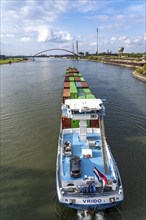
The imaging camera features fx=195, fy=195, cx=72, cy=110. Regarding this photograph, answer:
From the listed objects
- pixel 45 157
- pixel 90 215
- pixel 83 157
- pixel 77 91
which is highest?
pixel 77 91

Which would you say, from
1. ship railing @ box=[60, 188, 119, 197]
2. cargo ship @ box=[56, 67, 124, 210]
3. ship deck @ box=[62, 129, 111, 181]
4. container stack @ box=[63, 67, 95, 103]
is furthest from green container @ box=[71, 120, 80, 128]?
ship railing @ box=[60, 188, 119, 197]

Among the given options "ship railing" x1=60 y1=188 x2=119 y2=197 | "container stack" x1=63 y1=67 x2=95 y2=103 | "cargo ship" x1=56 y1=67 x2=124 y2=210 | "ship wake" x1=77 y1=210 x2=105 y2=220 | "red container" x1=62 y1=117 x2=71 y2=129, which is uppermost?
"container stack" x1=63 y1=67 x2=95 y2=103

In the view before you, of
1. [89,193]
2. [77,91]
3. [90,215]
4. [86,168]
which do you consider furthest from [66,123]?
[77,91]

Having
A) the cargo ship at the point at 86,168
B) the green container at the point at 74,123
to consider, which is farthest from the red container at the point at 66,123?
the cargo ship at the point at 86,168

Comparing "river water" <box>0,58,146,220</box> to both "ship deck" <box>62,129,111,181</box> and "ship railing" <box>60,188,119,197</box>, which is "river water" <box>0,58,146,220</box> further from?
"ship deck" <box>62,129,111,181</box>

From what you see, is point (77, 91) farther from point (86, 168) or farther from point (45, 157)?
point (86, 168)

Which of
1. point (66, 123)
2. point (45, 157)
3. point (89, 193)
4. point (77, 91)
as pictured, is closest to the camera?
point (89, 193)

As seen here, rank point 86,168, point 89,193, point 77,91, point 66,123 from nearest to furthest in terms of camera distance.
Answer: point 89,193
point 86,168
point 66,123
point 77,91

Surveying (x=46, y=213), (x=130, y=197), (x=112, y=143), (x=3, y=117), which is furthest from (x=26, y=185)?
(x=3, y=117)
